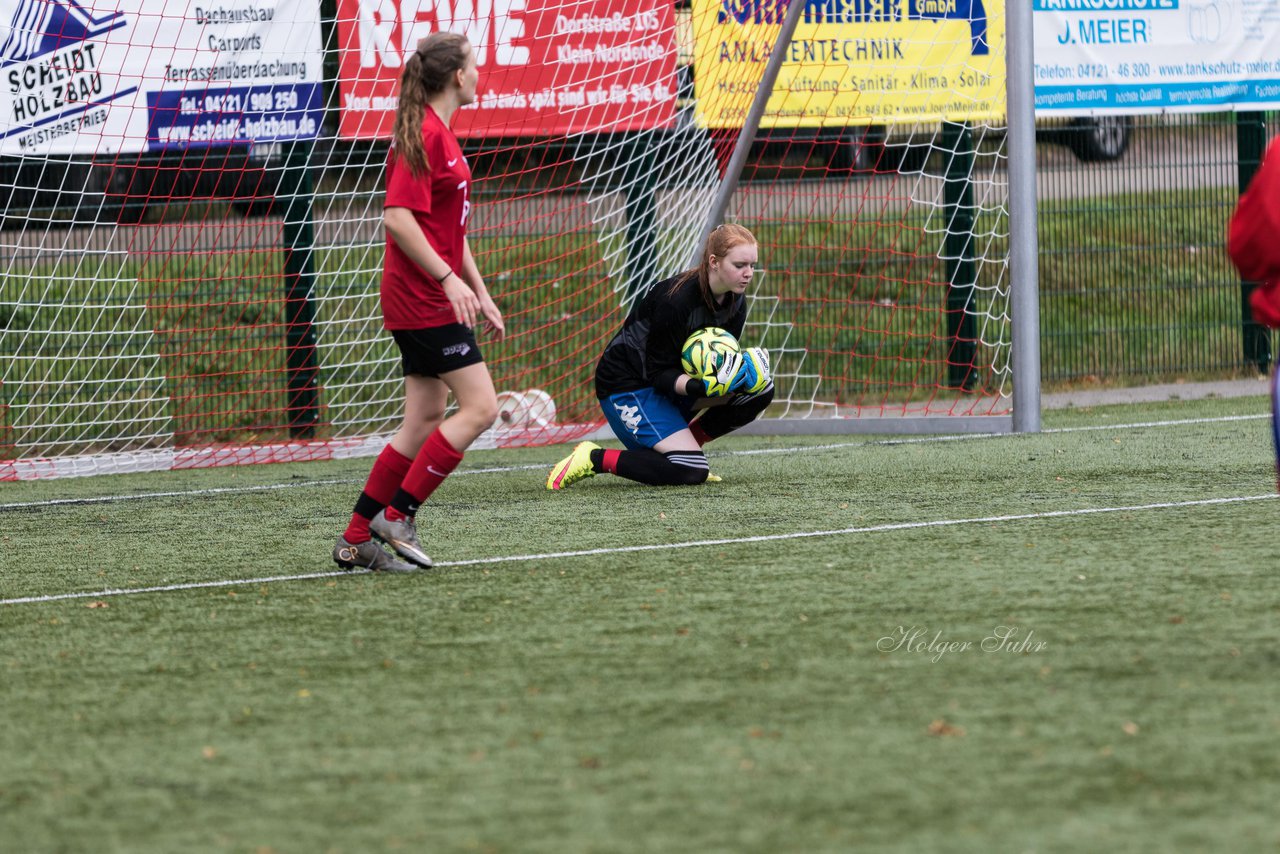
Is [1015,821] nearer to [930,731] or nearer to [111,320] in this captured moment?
[930,731]

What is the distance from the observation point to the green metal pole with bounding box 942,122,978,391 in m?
10.7

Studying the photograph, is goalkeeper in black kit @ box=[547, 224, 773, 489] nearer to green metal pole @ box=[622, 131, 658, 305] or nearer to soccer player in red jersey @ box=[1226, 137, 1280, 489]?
green metal pole @ box=[622, 131, 658, 305]

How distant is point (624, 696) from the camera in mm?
3855

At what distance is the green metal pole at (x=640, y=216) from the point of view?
10.1m

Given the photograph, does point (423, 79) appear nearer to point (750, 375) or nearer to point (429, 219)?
point (429, 219)

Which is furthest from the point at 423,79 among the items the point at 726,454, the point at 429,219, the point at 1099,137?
the point at 1099,137

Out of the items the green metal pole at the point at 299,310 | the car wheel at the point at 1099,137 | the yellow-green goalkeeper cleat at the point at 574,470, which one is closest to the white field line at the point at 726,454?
the yellow-green goalkeeper cleat at the point at 574,470

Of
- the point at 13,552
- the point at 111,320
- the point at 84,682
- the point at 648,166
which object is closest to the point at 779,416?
the point at 648,166

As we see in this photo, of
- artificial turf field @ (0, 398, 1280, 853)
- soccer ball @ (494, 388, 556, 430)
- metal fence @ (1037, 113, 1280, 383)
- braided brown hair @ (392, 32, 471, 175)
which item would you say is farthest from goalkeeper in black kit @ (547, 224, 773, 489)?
metal fence @ (1037, 113, 1280, 383)

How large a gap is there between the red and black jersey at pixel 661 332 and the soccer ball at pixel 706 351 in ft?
0.30

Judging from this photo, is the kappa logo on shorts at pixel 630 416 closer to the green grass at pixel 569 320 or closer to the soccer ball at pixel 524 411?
the soccer ball at pixel 524 411

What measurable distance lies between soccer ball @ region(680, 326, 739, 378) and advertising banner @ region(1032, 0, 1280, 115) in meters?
4.39

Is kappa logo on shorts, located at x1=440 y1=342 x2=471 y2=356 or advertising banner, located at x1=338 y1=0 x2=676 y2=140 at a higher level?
advertising banner, located at x1=338 y1=0 x2=676 y2=140

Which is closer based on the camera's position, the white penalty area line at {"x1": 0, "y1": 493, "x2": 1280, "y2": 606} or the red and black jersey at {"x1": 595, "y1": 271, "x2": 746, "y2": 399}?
the white penalty area line at {"x1": 0, "y1": 493, "x2": 1280, "y2": 606}
